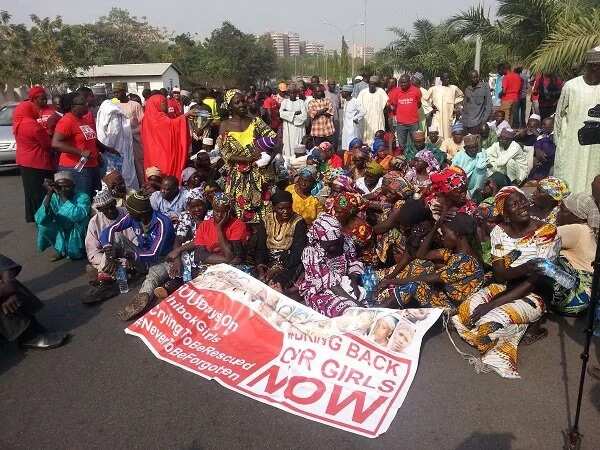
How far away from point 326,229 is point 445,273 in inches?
41.0

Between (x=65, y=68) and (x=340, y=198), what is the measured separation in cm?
2739

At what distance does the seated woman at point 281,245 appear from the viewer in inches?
187

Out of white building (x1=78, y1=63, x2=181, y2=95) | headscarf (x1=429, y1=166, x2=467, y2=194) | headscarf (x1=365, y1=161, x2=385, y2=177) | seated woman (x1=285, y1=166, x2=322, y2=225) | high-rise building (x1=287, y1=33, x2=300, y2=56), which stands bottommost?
seated woman (x1=285, y1=166, x2=322, y2=225)

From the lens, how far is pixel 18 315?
4.00 metres

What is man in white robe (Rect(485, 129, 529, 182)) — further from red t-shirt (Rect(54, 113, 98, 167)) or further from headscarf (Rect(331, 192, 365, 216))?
red t-shirt (Rect(54, 113, 98, 167))

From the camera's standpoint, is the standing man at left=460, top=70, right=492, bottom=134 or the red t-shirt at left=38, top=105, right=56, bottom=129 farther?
the standing man at left=460, top=70, right=492, bottom=134

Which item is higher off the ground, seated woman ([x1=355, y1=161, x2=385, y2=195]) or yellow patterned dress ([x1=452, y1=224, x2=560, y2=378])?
seated woman ([x1=355, y1=161, x2=385, y2=195])

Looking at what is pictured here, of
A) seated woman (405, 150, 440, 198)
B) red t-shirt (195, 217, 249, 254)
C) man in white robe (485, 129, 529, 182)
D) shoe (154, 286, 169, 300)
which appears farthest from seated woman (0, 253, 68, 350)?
man in white robe (485, 129, 529, 182)

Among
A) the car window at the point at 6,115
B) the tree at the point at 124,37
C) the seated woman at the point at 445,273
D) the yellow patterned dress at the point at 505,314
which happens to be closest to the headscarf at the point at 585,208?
the yellow patterned dress at the point at 505,314

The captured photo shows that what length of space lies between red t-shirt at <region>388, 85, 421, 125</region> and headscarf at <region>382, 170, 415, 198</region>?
5.20 meters

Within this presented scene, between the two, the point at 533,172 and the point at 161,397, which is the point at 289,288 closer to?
the point at 161,397

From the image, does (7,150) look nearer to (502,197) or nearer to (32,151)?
(32,151)

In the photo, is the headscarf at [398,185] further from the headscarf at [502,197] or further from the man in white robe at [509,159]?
the man in white robe at [509,159]

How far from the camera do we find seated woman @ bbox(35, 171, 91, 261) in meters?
5.84
